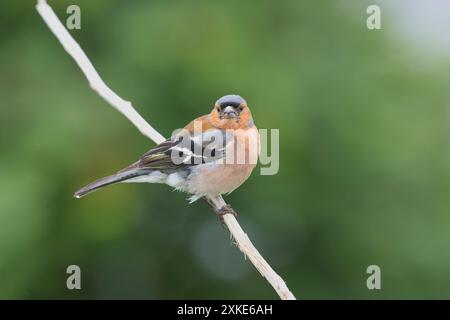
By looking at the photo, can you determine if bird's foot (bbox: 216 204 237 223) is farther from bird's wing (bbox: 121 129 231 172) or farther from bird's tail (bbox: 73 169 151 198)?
bird's tail (bbox: 73 169 151 198)

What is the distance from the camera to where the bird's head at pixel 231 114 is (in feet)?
11.8

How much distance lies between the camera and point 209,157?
3896 millimetres

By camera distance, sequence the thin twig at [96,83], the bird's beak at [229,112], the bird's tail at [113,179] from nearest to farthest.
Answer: the thin twig at [96,83], the bird's tail at [113,179], the bird's beak at [229,112]

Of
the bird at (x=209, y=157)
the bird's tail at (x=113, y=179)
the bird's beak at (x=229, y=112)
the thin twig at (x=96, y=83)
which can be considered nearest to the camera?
the thin twig at (x=96, y=83)

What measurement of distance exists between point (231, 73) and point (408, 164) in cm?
147

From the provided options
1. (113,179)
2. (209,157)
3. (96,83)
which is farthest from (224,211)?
(96,83)

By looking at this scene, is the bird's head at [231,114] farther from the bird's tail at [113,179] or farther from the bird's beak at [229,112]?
the bird's tail at [113,179]

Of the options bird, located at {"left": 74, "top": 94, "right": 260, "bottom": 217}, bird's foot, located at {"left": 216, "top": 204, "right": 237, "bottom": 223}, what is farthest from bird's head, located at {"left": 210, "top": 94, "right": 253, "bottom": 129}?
bird's foot, located at {"left": 216, "top": 204, "right": 237, "bottom": 223}

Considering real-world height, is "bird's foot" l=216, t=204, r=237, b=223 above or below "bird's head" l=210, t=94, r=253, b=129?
below

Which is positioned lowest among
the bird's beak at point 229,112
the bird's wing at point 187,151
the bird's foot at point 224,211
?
the bird's foot at point 224,211

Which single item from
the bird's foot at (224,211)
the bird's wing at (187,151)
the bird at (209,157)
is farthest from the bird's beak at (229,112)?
the bird's foot at (224,211)

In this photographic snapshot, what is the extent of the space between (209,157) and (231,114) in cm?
40

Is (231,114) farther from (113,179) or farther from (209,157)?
(113,179)

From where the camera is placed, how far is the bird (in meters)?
3.70
